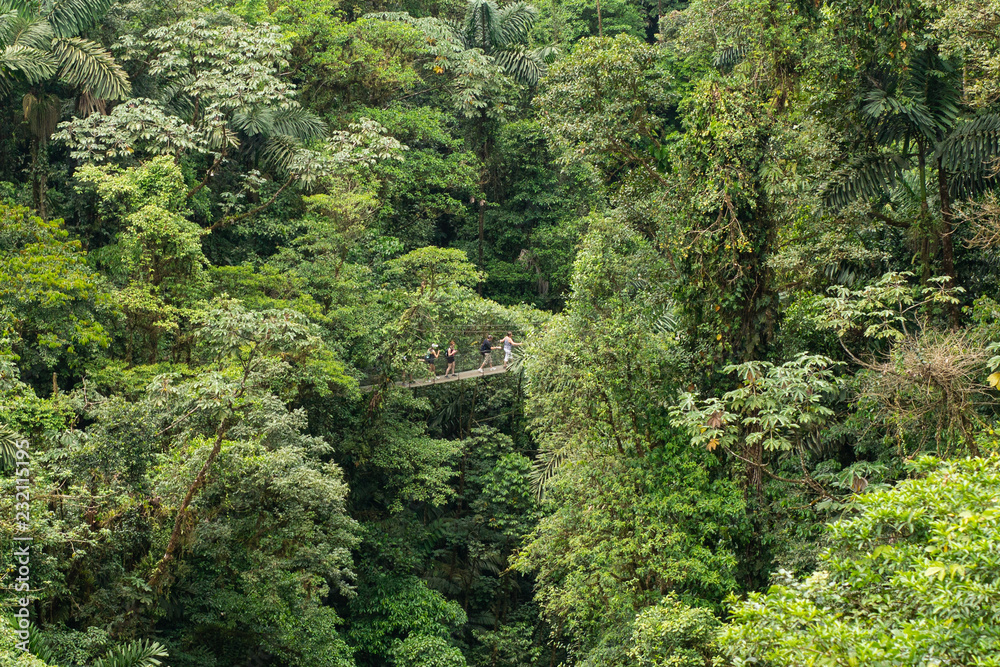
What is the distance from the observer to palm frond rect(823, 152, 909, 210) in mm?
9258

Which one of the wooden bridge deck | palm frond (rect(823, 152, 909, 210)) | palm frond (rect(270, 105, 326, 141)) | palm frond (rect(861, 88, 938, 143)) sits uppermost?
palm frond (rect(270, 105, 326, 141))

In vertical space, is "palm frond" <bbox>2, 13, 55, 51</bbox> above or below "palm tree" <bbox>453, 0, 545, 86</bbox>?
below

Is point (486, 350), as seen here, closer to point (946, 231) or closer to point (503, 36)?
point (946, 231)

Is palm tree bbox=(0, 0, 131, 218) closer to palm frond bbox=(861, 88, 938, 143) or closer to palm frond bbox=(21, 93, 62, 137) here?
palm frond bbox=(21, 93, 62, 137)

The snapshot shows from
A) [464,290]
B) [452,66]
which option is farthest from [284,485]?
[452,66]

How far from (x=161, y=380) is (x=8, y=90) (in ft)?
29.6

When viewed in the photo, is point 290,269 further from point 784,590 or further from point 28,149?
point 784,590

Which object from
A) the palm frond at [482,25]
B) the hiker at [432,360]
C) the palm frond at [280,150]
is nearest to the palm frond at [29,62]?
the palm frond at [280,150]

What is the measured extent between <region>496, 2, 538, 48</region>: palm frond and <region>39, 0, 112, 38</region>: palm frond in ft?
36.6

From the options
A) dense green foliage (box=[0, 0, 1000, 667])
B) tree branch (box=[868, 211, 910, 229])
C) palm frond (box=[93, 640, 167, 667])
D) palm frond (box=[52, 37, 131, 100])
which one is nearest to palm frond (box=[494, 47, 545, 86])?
dense green foliage (box=[0, 0, 1000, 667])

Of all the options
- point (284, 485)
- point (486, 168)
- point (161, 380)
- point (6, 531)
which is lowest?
point (284, 485)

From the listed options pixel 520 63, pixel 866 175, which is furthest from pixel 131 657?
pixel 520 63

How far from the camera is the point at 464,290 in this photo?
55.6 feet

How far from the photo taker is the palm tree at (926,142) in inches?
346
